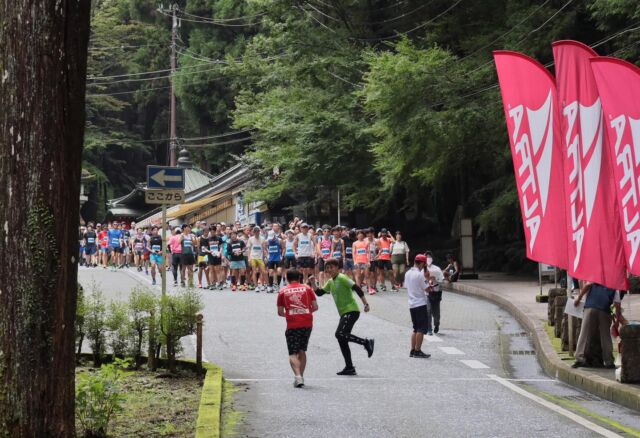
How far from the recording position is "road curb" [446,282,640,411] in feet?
39.4

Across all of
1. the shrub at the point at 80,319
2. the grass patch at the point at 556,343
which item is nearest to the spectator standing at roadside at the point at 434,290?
the grass patch at the point at 556,343

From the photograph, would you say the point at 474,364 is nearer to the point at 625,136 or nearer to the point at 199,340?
the point at 199,340

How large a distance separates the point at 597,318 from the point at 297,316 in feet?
13.5

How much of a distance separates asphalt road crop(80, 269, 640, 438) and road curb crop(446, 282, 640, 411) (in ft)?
0.54

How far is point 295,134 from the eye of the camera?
38.8 metres

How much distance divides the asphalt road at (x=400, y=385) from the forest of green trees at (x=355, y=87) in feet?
28.5

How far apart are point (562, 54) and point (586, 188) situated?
1896mm

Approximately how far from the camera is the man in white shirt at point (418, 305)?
54.2ft

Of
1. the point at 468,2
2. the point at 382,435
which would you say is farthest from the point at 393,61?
the point at 382,435

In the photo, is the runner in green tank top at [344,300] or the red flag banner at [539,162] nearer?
the red flag banner at [539,162]

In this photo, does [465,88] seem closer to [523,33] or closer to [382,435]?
[523,33]

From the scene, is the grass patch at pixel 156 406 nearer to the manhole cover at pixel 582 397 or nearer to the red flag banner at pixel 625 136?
the manhole cover at pixel 582 397

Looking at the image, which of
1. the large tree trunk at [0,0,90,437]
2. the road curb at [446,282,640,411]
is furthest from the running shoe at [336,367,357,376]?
the large tree trunk at [0,0,90,437]

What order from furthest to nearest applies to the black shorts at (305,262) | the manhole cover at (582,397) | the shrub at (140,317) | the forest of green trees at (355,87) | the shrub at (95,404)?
the forest of green trees at (355,87)
the black shorts at (305,262)
the shrub at (140,317)
the manhole cover at (582,397)
the shrub at (95,404)
